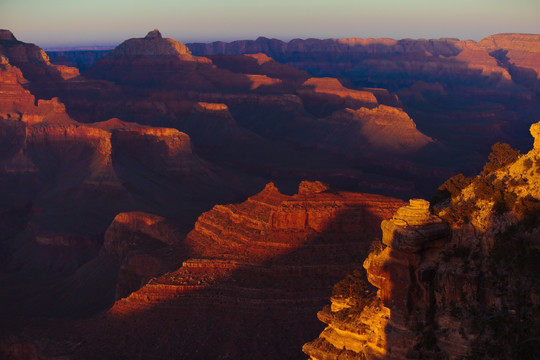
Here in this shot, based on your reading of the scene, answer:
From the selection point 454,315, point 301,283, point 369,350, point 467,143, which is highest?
point 454,315

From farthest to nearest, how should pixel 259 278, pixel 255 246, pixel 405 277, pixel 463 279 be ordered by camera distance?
pixel 255 246 → pixel 259 278 → pixel 405 277 → pixel 463 279

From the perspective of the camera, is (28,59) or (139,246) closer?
(139,246)

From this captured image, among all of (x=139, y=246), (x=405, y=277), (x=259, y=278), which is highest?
(x=405, y=277)

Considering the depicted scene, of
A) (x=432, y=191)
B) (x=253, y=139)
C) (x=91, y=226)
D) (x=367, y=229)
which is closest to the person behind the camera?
(x=367, y=229)

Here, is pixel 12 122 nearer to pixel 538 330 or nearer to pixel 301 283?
pixel 301 283

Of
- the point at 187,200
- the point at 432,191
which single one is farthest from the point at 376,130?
the point at 187,200

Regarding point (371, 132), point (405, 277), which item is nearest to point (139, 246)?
point (405, 277)

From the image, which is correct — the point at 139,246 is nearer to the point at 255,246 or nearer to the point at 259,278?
the point at 255,246

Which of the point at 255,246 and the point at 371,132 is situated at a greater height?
the point at 255,246

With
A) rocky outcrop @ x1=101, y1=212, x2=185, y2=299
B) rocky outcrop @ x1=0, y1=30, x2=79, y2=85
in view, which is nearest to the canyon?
rocky outcrop @ x1=101, y1=212, x2=185, y2=299

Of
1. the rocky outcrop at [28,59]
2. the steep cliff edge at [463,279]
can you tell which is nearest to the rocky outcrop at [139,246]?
the steep cliff edge at [463,279]
